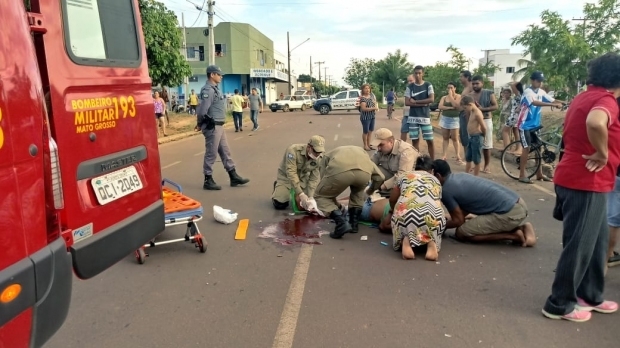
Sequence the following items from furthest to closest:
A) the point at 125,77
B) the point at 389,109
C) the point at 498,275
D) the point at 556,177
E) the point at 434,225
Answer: the point at 389,109, the point at 434,225, the point at 498,275, the point at 556,177, the point at 125,77

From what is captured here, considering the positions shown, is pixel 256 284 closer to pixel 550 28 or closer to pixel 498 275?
pixel 498 275

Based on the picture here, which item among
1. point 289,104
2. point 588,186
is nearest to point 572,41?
point 588,186

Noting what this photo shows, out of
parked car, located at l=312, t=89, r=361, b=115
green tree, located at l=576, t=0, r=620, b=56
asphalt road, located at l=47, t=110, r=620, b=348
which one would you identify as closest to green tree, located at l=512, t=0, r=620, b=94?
green tree, located at l=576, t=0, r=620, b=56

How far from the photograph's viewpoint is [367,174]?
18.2ft

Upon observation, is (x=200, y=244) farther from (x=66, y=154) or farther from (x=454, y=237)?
(x=454, y=237)

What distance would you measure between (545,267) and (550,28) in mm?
12377

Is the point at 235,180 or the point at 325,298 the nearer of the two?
the point at 325,298

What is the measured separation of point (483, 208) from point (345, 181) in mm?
1508

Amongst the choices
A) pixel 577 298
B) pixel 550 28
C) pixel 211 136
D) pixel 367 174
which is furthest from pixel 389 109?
pixel 577 298

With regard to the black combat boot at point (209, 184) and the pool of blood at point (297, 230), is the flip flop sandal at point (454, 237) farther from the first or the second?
the black combat boot at point (209, 184)

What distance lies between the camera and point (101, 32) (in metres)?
3.08

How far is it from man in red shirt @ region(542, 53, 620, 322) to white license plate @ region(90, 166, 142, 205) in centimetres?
294

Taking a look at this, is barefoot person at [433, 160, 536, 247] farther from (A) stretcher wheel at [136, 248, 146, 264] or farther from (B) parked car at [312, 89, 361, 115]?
(B) parked car at [312, 89, 361, 115]

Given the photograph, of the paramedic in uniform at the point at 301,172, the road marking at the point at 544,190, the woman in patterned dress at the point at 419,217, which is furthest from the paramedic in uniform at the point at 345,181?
the road marking at the point at 544,190
